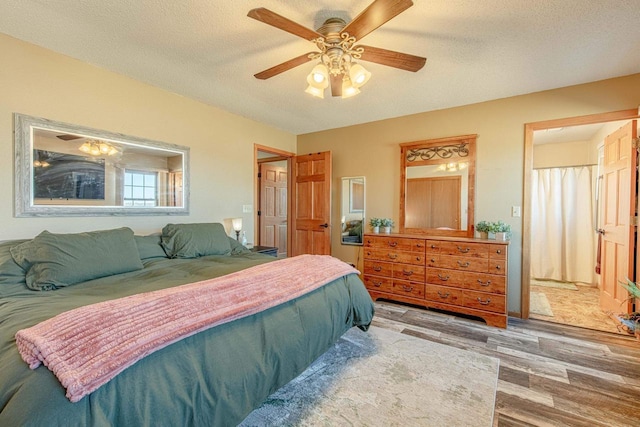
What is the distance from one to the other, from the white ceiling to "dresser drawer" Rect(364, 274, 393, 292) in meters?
2.21

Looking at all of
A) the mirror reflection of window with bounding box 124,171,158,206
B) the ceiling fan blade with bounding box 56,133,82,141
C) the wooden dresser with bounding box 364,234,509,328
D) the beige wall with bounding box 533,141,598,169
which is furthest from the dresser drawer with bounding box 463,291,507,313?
the ceiling fan blade with bounding box 56,133,82,141

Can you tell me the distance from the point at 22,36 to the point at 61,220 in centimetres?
143

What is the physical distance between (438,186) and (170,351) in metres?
3.41

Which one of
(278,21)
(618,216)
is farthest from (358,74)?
(618,216)

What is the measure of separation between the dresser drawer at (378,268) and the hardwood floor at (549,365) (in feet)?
1.54

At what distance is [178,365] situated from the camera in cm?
110

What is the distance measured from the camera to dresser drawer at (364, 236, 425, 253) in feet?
11.0

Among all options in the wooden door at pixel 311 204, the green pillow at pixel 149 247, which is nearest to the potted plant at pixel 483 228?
the wooden door at pixel 311 204

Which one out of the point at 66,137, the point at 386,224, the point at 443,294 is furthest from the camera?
the point at 386,224

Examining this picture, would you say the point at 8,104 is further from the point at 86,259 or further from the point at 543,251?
the point at 543,251

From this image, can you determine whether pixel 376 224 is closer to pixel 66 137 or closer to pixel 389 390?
pixel 389 390

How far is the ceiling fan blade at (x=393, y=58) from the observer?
1905 millimetres

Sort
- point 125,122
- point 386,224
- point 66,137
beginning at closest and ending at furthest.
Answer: point 66,137 → point 125,122 → point 386,224

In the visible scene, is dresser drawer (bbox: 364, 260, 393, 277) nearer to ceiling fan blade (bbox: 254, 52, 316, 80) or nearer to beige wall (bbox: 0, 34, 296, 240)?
beige wall (bbox: 0, 34, 296, 240)
